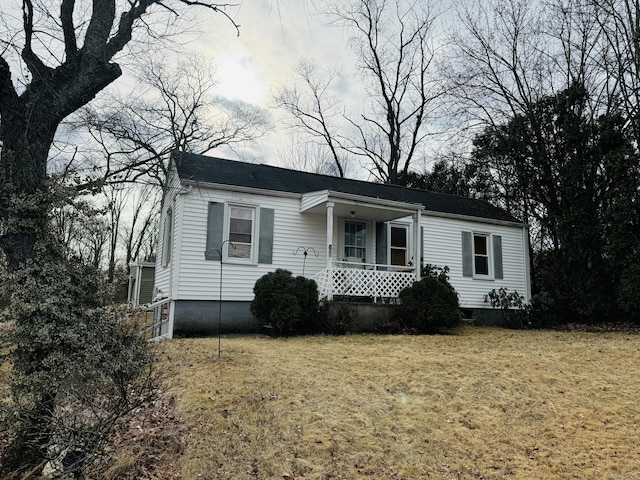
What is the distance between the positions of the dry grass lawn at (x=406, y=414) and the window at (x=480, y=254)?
6.77 meters

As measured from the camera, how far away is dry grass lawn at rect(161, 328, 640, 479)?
421 centimetres

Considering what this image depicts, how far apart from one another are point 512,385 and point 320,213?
24.4 feet

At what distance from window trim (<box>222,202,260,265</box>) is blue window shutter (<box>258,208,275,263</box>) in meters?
0.10

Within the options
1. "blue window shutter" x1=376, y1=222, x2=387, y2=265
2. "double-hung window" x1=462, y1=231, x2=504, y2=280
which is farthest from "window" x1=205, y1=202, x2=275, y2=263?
"double-hung window" x1=462, y1=231, x2=504, y2=280

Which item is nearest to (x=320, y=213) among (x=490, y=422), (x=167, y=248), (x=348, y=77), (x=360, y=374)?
(x=167, y=248)

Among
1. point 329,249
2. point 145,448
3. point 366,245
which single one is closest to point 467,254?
point 366,245

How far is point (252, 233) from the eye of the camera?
11.6 m

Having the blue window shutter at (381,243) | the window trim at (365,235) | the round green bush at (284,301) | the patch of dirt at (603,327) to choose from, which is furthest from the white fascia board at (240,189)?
the patch of dirt at (603,327)

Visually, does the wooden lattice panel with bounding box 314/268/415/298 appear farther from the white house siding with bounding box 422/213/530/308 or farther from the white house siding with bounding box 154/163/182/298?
the white house siding with bounding box 154/163/182/298

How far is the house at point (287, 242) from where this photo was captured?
11.0m

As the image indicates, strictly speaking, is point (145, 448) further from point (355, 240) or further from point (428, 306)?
point (355, 240)

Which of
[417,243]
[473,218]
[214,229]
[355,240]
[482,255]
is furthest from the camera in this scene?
[482,255]

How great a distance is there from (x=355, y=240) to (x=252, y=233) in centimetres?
320

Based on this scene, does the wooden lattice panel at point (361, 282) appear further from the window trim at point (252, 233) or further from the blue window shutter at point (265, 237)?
the window trim at point (252, 233)
